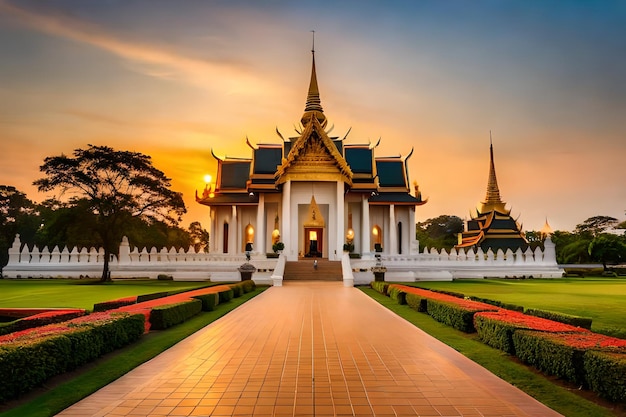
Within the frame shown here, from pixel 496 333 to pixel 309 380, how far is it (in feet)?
12.1

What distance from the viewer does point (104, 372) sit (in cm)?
711

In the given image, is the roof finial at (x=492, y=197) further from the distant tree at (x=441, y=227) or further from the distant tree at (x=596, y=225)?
the distant tree at (x=441, y=227)

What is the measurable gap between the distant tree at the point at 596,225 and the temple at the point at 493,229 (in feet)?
55.3

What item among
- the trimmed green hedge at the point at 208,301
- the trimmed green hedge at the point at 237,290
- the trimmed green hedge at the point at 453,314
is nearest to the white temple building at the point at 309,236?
the trimmed green hedge at the point at 237,290

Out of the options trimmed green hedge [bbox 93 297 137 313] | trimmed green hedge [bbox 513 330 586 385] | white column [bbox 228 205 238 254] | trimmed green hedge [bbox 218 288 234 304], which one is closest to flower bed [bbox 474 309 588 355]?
trimmed green hedge [bbox 513 330 586 385]

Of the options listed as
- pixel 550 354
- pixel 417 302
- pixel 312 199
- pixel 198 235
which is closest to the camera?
pixel 550 354

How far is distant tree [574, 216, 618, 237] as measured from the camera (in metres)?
62.6

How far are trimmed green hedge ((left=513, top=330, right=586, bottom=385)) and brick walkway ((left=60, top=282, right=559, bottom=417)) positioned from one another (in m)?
0.74

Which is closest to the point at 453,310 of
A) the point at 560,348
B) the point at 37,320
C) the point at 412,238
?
the point at 560,348

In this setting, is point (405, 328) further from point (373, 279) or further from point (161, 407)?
point (373, 279)

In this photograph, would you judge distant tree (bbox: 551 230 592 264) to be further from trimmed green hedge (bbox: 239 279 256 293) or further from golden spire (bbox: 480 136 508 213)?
trimmed green hedge (bbox: 239 279 256 293)

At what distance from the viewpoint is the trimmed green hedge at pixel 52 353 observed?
220 inches

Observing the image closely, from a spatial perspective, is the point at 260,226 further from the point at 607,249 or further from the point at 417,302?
the point at 607,249

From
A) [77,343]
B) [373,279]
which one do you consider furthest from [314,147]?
[77,343]
